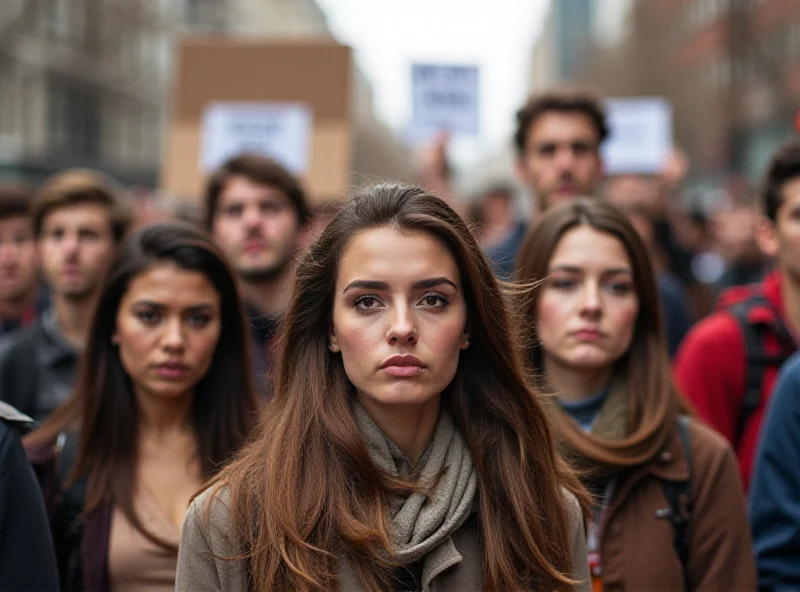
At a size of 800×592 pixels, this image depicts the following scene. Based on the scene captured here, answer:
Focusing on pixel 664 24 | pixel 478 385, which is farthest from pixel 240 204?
pixel 664 24

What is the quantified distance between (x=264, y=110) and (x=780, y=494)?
5079mm

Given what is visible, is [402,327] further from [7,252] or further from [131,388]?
[7,252]

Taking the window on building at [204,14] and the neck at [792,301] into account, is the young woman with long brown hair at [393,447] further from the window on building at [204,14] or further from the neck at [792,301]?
the window on building at [204,14]

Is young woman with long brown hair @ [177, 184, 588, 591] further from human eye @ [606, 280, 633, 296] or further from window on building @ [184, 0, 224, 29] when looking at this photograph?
window on building @ [184, 0, 224, 29]

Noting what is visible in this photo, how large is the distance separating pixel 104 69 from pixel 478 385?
45.2 meters

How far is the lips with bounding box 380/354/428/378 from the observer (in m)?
2.59

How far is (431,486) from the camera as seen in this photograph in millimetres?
2619

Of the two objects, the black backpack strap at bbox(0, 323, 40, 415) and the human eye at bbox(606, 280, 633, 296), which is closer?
the human eye at bbox(606, 280, 633, 296)

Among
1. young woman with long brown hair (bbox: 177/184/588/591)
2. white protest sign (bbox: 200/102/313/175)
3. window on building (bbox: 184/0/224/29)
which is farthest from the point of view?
window on building (bbox: 184/0/224/29)

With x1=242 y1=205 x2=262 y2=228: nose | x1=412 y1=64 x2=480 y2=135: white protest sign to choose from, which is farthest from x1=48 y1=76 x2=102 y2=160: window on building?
x1=242 y1=205 x2=262 y2=228: nose

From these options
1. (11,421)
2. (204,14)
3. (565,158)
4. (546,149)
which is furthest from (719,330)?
(204,14)

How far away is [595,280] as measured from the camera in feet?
12.2

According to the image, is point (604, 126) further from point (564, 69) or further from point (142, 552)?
point (564, 69)

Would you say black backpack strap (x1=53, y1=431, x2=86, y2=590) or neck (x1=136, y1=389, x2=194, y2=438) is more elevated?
neck (x1=136, y1=389, x2=194, y2=438)
